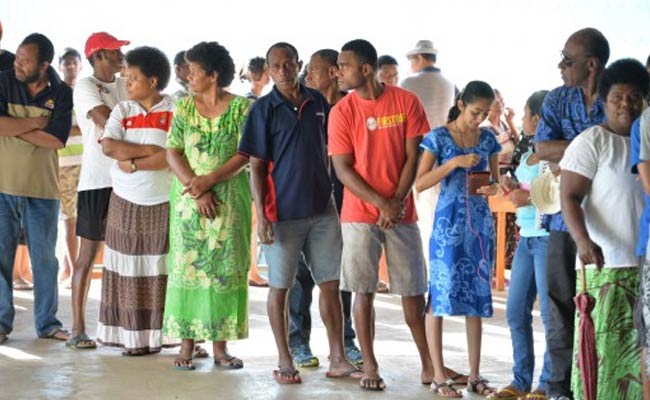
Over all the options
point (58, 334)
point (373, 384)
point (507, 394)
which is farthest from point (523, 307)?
point (58, 334)

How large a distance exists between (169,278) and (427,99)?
316 centimetres

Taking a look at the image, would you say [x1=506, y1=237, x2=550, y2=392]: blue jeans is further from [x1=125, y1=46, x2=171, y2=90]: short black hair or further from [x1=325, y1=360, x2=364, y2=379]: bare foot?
[x1=125, y1=46, x2=171, y2=90]: short black hair

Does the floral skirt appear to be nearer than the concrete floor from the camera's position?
Yes

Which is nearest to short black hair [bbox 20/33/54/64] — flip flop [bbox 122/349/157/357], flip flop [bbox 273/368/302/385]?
flip flop [bbox 122/349/157/357]

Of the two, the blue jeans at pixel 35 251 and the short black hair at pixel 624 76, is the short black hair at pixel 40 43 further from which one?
the short black hair at pixel 624 76

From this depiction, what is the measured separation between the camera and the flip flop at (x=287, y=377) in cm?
580

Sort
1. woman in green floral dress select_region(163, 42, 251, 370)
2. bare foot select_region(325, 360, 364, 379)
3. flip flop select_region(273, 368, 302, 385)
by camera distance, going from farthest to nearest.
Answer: woman in green floral dress select_region(163, 42, 251, 370)
bare foot select_region(325, 360, 364, 379)
flip flop select_region(273, 368, 302, 385)

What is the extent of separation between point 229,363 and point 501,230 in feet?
13.8

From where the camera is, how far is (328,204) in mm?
6000

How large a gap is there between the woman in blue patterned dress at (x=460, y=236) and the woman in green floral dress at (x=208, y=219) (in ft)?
3.40

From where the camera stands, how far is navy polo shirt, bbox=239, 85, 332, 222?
587 centimetres

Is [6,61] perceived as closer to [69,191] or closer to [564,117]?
[69,191]

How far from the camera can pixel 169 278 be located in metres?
6.23

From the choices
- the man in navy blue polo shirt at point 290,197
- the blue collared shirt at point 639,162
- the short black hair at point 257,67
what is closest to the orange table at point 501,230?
the short black hair at point 257,67
